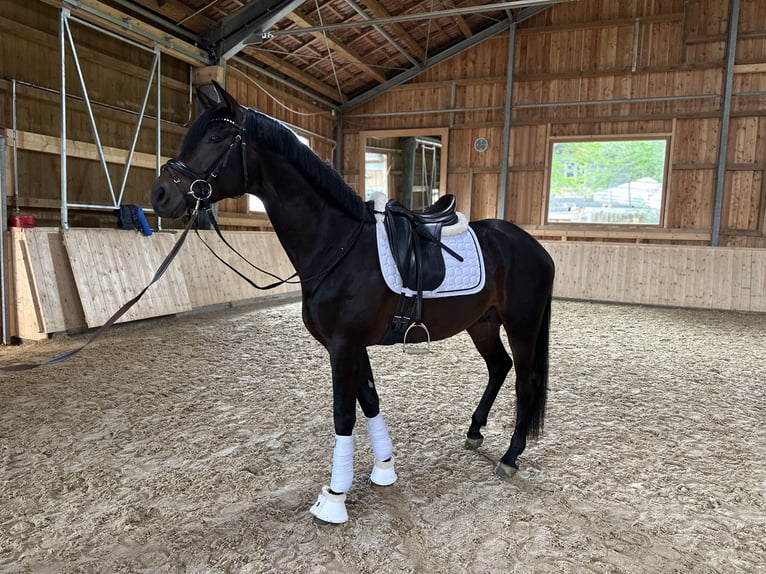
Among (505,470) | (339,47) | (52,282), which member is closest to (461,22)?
(339,47)

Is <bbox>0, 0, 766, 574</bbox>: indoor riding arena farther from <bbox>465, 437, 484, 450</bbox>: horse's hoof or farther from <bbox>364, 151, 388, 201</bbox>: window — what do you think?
<bbox>364, 151, 388, 201</bbox>: window

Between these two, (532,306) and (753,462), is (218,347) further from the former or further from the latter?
(753,462)

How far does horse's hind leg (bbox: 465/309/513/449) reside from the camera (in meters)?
2.80

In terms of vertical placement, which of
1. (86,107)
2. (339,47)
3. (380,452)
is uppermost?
(339,47)

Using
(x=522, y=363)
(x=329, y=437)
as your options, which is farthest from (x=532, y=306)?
(x=329, y=437)

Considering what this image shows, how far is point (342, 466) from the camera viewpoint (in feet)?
6.82

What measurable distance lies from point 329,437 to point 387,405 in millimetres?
757

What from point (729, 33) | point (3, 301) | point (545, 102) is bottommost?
point (3, 301)

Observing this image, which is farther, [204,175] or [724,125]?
[724,125]

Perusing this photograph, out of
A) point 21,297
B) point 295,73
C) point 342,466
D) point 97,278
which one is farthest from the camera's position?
point 295,73

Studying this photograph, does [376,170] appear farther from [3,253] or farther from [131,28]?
[3,253]

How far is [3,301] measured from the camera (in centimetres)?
504

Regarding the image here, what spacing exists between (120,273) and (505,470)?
5392 mm

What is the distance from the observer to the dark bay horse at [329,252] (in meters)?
1.86
